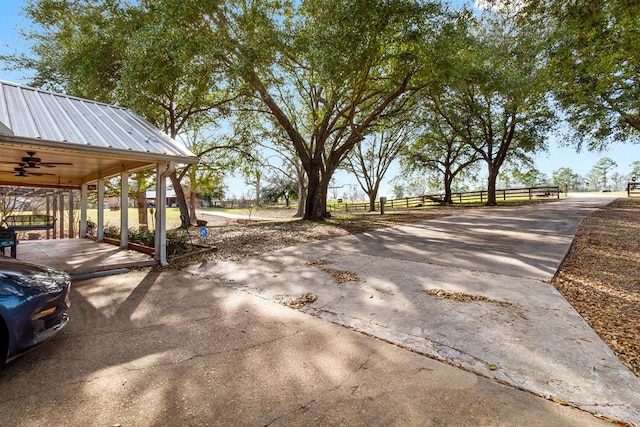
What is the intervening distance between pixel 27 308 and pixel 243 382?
5.48ft

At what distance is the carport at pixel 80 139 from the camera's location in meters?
4.27

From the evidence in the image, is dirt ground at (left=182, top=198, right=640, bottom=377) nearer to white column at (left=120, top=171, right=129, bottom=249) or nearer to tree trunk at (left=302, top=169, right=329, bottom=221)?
white column at (left=120, top=171, right=129, bottom=249)

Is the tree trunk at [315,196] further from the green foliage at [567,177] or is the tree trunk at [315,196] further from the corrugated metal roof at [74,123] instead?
the green foliage at [567,177]

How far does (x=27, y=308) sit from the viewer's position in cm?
221

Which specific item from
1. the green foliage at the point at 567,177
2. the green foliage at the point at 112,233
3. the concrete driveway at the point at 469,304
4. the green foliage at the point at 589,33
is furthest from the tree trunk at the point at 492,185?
the green foliage at the point at 567,177

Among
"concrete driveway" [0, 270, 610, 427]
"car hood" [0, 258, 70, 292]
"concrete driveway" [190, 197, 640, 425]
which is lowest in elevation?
"concrete driveway" [0, 270, 610, 427]

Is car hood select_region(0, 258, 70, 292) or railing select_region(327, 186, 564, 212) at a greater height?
railing select_region(327, 186, 564, 212)

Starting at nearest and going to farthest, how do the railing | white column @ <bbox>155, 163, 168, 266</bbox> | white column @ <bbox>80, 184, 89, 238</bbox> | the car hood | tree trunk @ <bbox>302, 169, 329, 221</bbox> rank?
1. the car hood
2. white column @ <bbox>155, 163, 168, 266</bbox>
3. white column @ <bbox>80, 184, 89, 238</bbox>
4. tree trunk @ <bbox>302, 169, 329, 221</bbox>
5. the railing

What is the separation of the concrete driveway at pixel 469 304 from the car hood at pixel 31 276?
2.11 m

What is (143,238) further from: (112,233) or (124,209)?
(112,233)

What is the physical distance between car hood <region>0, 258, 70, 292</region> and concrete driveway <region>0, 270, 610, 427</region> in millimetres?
582

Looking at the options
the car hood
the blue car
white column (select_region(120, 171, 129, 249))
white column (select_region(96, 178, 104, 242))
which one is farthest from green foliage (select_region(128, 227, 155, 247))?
the blue car

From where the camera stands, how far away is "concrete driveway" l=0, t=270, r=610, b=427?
1.79 meters

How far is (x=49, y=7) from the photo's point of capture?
9289 mm
